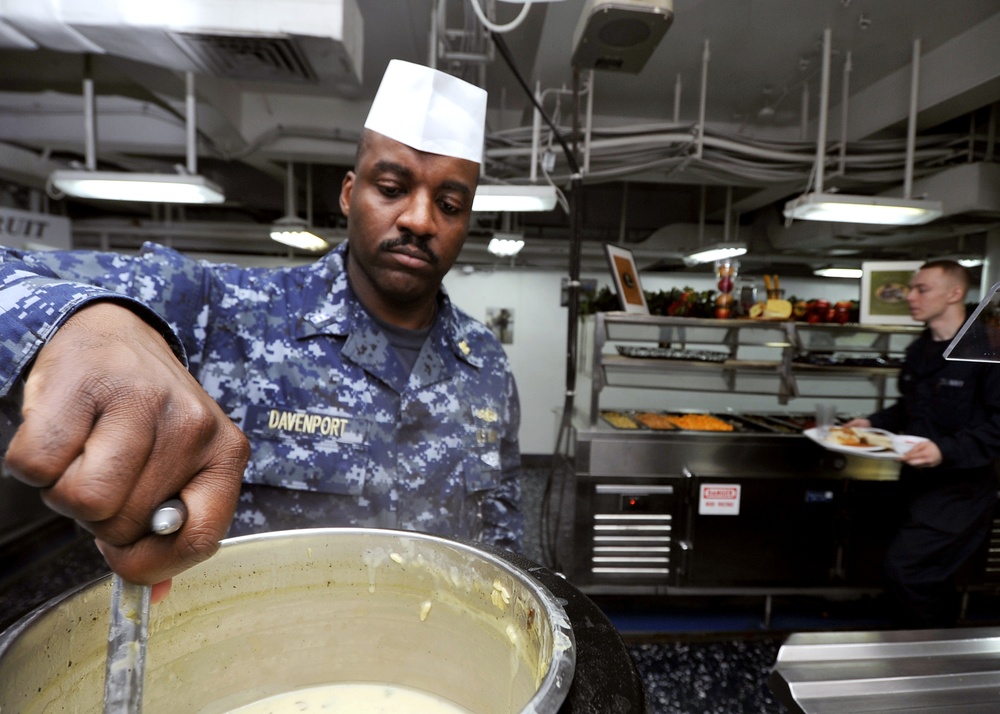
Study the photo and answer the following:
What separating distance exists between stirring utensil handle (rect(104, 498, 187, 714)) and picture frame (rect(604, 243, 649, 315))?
288cm

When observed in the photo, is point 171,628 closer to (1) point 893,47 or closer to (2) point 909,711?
(2) point 909,711

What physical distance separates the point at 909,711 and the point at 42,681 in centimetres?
119

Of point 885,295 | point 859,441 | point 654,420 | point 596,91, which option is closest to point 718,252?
point 885,295

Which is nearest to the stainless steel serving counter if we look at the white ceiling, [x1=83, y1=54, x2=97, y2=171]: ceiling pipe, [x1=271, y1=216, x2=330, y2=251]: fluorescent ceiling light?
the white ceiling

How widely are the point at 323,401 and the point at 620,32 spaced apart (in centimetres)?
160

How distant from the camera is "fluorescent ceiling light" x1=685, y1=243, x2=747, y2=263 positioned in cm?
453

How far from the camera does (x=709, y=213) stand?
21.1 feet

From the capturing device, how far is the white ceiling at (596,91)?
2359 mm

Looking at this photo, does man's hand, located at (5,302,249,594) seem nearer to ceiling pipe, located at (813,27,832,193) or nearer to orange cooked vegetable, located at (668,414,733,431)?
orange cooked vegetable, located at (668,414,733,431)

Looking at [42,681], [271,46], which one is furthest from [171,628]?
[271,46]

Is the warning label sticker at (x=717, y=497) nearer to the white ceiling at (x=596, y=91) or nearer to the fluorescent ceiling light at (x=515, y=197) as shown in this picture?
the fluorescent ceiling light at (x=515, y=197)

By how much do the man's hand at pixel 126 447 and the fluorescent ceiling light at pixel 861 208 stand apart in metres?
3.28

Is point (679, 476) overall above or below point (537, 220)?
below

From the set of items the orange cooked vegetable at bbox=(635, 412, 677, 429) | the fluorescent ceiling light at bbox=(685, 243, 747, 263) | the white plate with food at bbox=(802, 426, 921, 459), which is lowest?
the orange cooked vegetable at bbox=(635, 412, 677, 429)
